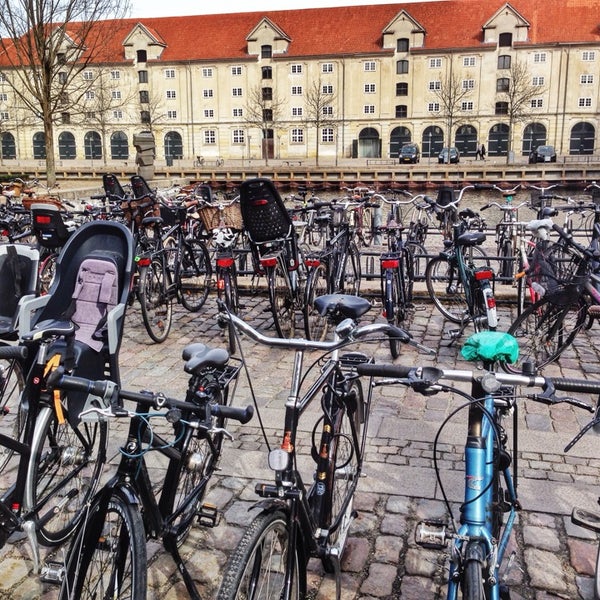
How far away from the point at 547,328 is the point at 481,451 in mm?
3980

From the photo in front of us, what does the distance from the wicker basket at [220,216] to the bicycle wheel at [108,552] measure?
295 inches

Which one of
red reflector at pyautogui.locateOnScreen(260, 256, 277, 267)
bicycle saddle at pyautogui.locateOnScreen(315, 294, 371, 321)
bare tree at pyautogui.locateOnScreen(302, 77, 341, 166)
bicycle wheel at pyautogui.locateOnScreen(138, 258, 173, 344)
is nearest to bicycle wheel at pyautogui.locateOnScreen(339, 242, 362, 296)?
red reflector at pyautogui.locateOnScreen(260, 256, 277, 267)

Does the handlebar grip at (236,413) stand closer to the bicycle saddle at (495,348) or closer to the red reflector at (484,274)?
the bicycle saddle at (495,348)

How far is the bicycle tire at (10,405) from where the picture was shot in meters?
3.93

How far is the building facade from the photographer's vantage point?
58969 mm

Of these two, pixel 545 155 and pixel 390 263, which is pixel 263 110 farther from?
pixel 390 263

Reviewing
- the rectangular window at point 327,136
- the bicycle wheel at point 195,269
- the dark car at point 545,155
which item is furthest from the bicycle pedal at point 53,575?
the rectangular window at point 327,136

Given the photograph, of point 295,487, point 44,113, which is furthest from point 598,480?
point 44,113

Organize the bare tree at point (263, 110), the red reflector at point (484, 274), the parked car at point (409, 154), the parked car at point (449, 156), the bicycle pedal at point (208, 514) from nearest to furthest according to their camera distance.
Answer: the bicycle pedal at point (208, 514) < the red reflector at point (484, 274) < the parked car at point (449, 156) < the parked car at point (409, 154) < the bare tree at point (263, 110)

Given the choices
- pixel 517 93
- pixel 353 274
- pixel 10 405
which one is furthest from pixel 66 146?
pixel 10 405

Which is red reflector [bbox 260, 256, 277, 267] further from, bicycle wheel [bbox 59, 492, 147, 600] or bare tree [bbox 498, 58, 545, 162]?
bare tree [bbox 498, 58, 545, 162]

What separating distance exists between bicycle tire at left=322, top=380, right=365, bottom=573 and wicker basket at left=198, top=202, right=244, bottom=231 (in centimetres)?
657

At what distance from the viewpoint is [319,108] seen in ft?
198

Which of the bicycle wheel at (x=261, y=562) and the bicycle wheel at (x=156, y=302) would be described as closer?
the bicycle wheel at (x=261, y=562)
